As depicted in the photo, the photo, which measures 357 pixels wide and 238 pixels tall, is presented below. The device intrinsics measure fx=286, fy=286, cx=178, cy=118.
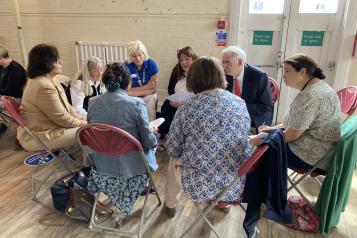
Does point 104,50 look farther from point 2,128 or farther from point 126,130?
point 126,130

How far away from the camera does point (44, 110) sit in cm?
220

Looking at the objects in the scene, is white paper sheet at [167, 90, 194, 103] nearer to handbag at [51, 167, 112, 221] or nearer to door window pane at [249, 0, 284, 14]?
handbag at [51, 167, 112, 221]

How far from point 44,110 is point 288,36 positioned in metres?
2.82

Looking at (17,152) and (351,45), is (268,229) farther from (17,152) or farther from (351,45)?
(17,152)

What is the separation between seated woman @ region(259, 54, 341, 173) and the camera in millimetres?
1780

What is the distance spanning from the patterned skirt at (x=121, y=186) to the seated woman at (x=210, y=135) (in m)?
0.45

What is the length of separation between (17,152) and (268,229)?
2765 mm

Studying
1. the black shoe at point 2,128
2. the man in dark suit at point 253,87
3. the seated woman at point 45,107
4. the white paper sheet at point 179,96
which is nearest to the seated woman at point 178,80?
the white paper sheet at point 179,96

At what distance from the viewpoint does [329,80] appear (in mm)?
3504

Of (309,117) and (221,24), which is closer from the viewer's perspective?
(309,117)

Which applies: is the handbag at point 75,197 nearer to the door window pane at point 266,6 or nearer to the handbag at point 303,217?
the handbag at point 303,217

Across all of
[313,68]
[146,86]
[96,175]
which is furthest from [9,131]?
[313,68]

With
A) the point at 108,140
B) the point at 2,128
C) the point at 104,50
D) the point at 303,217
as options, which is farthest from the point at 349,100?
the point at 2,128

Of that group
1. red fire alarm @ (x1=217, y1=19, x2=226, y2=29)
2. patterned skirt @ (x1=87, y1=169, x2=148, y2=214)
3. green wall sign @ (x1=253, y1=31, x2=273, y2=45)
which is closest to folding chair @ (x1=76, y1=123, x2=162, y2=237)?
patterned skirt @ (x1=87, y1=169, x2=148, y2=214)
